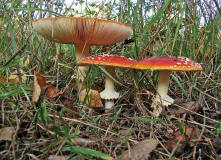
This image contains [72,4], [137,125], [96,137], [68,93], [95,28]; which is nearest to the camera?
[96,137]

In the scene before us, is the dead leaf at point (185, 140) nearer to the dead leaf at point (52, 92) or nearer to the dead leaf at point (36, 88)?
the dead leaf at point (36, 88)

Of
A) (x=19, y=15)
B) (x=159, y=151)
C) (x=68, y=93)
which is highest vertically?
(x=19, y=15)

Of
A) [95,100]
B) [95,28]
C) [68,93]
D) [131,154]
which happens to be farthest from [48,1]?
[131,154]

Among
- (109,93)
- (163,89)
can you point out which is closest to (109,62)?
(109,93)

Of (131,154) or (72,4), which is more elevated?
(72,4)

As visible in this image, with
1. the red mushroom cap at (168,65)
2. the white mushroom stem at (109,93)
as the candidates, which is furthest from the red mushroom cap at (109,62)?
the white mushroom stem at (109,93)

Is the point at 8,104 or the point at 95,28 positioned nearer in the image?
the point at 8,104

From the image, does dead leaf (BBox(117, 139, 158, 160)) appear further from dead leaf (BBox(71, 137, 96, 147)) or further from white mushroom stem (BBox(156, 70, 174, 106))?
white mushroom stem (BBox(156, 70, 174, 106))

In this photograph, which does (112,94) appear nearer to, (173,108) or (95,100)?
(95,100)
